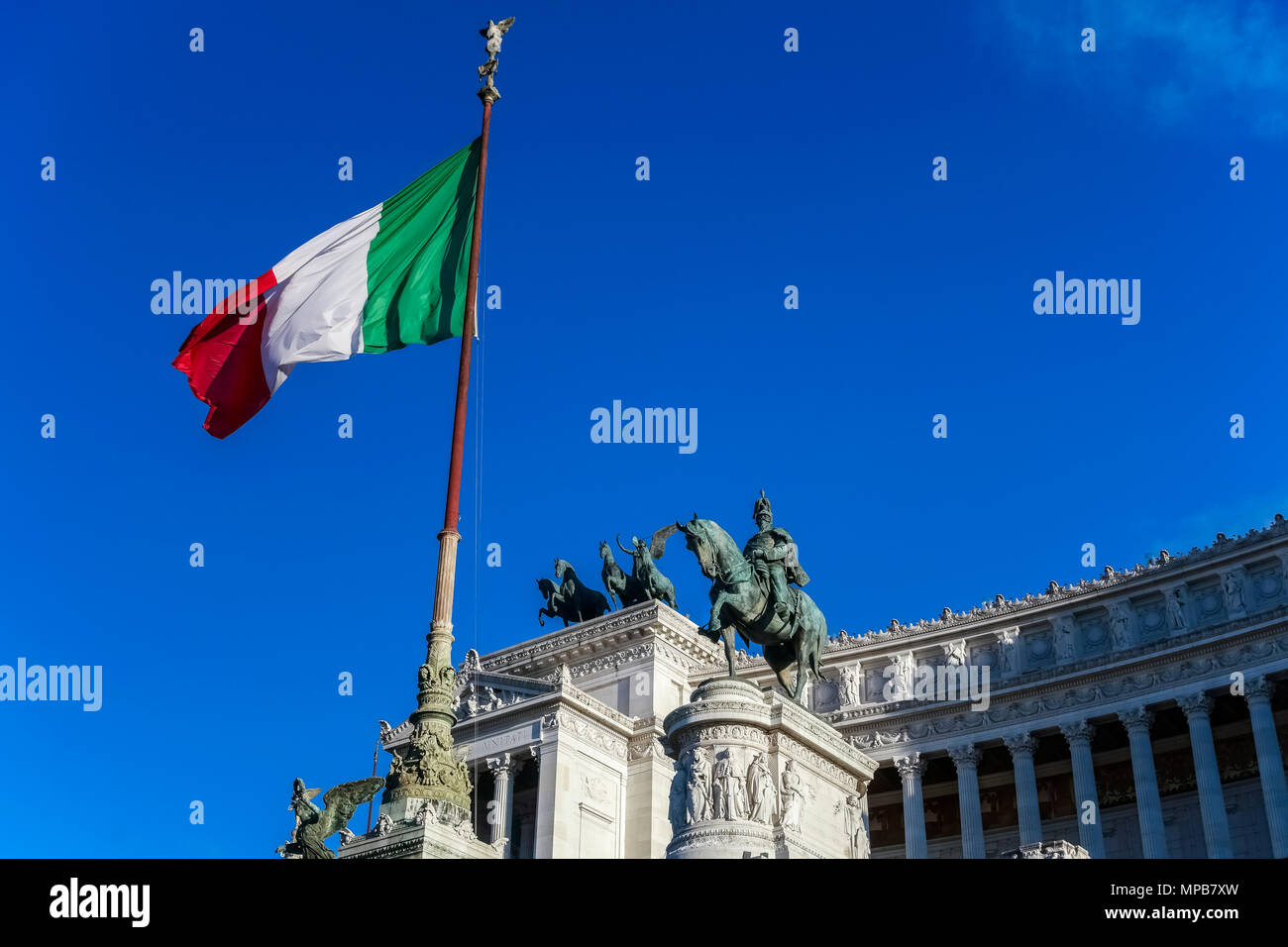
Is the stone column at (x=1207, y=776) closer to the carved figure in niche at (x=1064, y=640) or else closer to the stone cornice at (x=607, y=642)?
the carved figure in niche at (x=1064, y=640)

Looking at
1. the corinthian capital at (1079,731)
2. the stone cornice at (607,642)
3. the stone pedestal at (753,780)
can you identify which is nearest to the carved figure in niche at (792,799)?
the stone pedestal at (753,780)

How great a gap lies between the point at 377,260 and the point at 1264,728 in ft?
132

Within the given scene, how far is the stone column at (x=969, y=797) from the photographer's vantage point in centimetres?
5831

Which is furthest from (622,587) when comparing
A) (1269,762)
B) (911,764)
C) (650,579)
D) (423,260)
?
(423,260)

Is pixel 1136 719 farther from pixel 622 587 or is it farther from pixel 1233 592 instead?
pixel 622 587

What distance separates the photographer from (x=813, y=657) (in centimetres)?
3472

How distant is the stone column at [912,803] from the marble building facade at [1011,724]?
0.09m

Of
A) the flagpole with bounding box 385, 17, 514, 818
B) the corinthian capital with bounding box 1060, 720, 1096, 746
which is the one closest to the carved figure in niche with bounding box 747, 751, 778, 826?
the flagpole with bounding box 385, 17, 514, 818

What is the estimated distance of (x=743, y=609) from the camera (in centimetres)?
3300

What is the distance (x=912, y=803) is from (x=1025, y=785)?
484cm

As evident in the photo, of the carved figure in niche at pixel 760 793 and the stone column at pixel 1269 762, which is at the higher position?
the stone column at pixel 1269 762

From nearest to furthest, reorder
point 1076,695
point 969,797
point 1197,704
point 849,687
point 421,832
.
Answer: point 421,832
point 1197,704
point 1076,695
point 969,797
point 849,687

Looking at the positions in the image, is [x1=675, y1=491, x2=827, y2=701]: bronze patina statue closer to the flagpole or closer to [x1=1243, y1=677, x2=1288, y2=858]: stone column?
the flagpole
